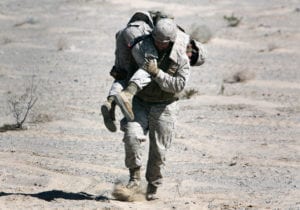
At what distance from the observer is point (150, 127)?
8250mm

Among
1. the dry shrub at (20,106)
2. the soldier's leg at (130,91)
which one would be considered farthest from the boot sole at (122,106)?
the dry shrub at (20,106)

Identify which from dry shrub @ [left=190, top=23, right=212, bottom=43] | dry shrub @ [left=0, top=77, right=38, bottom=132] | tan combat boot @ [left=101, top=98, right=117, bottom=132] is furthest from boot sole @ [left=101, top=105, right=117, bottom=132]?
dry shrub @ [left=190, top=23, right=212, bottom=43]

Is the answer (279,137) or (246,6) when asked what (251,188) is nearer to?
(279,137)

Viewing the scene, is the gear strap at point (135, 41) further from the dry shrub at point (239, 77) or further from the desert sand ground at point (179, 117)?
the dry shrub at point (239, 77)

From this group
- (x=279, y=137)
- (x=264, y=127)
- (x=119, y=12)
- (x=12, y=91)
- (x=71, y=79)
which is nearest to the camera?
(x=279, y=137)

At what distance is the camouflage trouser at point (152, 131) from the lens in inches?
313

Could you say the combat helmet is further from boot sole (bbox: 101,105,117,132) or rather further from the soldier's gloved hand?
boot sole (bbox: 101,105,117,132)

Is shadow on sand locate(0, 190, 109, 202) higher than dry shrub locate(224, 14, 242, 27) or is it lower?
higher

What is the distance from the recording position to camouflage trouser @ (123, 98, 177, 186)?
796cm

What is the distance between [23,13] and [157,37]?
72.4 feet

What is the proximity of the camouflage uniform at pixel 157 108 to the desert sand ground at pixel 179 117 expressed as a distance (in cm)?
46

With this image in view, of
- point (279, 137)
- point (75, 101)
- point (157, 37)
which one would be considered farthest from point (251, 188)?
point (75, 101)

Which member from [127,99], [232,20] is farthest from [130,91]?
[232,20]

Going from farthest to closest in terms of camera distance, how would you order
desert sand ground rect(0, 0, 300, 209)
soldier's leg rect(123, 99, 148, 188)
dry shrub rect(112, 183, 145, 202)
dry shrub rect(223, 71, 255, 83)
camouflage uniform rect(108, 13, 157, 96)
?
1. dry shrub rect(223, 71, 255, 83)
2. desert sand ground rect(0, 0, 300, 209)
3. dry shrub rect(112, 183, 145, 202)
4. soldier's leg rect(123, 99, 148, 188)
5. camouflage uniform rect(108, 13, 157, 96)
